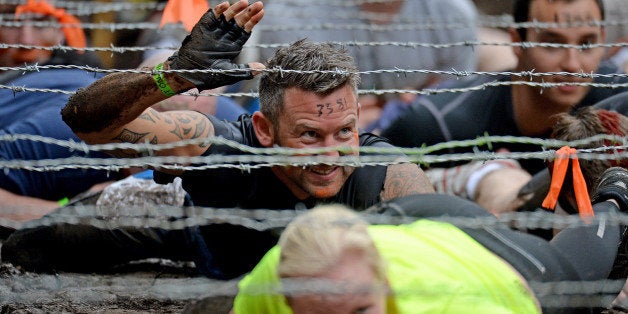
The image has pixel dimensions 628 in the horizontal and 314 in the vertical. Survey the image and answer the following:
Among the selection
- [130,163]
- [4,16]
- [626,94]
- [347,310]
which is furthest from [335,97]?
[4,16]

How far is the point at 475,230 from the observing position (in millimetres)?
2820

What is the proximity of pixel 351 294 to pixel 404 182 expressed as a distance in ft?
4.29

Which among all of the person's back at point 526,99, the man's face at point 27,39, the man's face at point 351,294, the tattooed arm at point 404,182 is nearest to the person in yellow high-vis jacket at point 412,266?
the man's face at point 351,294

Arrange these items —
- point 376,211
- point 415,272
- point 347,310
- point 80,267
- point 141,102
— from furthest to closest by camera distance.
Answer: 1. point 80,267
2. point 141,102
3. point 376,211
4. point 415,272
5. point 347,310

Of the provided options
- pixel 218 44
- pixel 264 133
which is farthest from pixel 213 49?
pixel 264 133

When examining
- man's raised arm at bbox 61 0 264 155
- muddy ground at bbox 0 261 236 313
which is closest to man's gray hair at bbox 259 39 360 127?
man's raised arm at bbox 61 0 264 155

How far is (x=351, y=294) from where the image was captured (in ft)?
7.41

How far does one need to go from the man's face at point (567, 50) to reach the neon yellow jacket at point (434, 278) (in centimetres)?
227

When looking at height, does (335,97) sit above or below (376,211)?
above

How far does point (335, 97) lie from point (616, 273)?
3.78ft

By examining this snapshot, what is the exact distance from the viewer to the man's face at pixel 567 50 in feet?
15.5

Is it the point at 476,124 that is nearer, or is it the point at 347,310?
the point at 347,310

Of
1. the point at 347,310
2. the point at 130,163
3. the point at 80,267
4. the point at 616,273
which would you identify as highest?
the point at 130,163

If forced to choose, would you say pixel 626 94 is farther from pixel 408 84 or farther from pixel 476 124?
pixel 408 84
